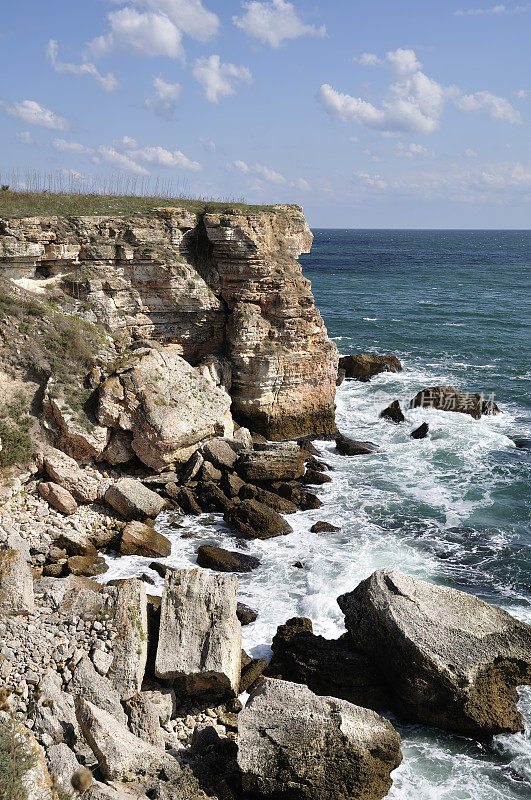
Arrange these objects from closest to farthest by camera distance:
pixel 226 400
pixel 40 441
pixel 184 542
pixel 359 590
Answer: pixel 359 590
pixel 184 542
pixel 40 441
pixel 226 400

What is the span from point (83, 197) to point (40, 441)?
11.8m

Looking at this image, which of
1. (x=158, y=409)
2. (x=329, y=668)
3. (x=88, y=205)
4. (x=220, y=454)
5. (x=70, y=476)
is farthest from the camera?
(x=88, y=205)

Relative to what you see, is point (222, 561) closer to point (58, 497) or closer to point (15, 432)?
point (58, 497)

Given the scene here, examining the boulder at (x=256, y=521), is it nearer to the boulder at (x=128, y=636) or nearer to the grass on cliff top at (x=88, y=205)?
the boulder at (x=128, y=636)

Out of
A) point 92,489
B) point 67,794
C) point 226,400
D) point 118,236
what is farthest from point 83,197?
point 67,794

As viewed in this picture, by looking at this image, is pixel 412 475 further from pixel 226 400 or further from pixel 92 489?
pixel 92 489

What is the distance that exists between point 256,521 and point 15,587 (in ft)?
26.9

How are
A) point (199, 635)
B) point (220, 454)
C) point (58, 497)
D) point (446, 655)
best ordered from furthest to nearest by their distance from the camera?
1. point (220, 454)
2. point (58, 497)
3. point (199, 635)
4. point (446, 655)

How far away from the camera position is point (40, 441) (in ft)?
67.1

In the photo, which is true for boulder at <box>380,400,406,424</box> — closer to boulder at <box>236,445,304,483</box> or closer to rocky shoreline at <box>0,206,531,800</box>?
rocky shoreline at <box>0,206,531,800</box>

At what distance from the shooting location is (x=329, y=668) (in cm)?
1347

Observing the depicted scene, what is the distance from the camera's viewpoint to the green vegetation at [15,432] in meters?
19.6

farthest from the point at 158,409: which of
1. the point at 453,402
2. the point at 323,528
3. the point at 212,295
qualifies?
the point at 453,402

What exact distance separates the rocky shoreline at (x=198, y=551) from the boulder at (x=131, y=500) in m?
0.08
